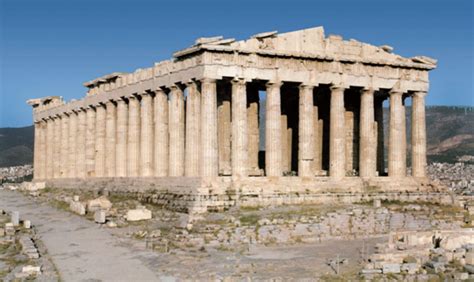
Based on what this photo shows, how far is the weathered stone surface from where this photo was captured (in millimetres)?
39688

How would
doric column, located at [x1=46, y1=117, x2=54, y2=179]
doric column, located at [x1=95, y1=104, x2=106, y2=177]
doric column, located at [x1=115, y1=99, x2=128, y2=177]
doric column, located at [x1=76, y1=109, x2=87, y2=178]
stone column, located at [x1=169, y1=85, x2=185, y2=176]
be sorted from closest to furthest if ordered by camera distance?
stone column, located at [x1=169, y1=85, x2=185, y2=176] → doric column, located at [x1=115, y1=99, x2=128, y2=177] → doric column, located at [x1=95, y1=104, x2=106, y2=177] → doric column, located at [x1=76, y1=109, x2=87, y2=178] → doric column, located at [x1=46, y1=117, x2=54, y2=179]

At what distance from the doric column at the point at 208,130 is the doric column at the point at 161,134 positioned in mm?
6934

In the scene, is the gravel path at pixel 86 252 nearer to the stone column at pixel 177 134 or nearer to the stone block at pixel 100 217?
the stone block at pixel 100 217

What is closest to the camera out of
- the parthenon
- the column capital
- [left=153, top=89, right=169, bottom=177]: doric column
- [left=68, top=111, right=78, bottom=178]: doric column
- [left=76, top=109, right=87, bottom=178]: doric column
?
the parthenon

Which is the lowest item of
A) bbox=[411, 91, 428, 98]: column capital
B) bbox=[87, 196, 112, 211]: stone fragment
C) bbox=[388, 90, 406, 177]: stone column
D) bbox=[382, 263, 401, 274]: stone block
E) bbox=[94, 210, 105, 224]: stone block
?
bbox=[382, 263, 401, 274]: stone block

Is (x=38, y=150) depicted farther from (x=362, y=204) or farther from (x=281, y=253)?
(x=281, y=253)

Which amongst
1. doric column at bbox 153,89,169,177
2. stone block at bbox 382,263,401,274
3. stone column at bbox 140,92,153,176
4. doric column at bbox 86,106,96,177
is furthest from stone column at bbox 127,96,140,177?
stone block at bbox 382,263,401,274

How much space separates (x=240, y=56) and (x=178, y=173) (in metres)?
9.10

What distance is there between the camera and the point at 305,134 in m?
45.8

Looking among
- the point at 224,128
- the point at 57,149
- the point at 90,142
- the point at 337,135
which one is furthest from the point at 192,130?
the point at 57,149

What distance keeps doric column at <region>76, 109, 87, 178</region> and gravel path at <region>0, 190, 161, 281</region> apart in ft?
61.2

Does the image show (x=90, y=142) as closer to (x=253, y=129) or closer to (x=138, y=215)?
(x=253, y=129)

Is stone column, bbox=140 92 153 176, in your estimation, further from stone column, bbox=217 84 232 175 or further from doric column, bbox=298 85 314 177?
doric column, bbox=298 85 314 177

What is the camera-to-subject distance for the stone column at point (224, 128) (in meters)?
47.5
